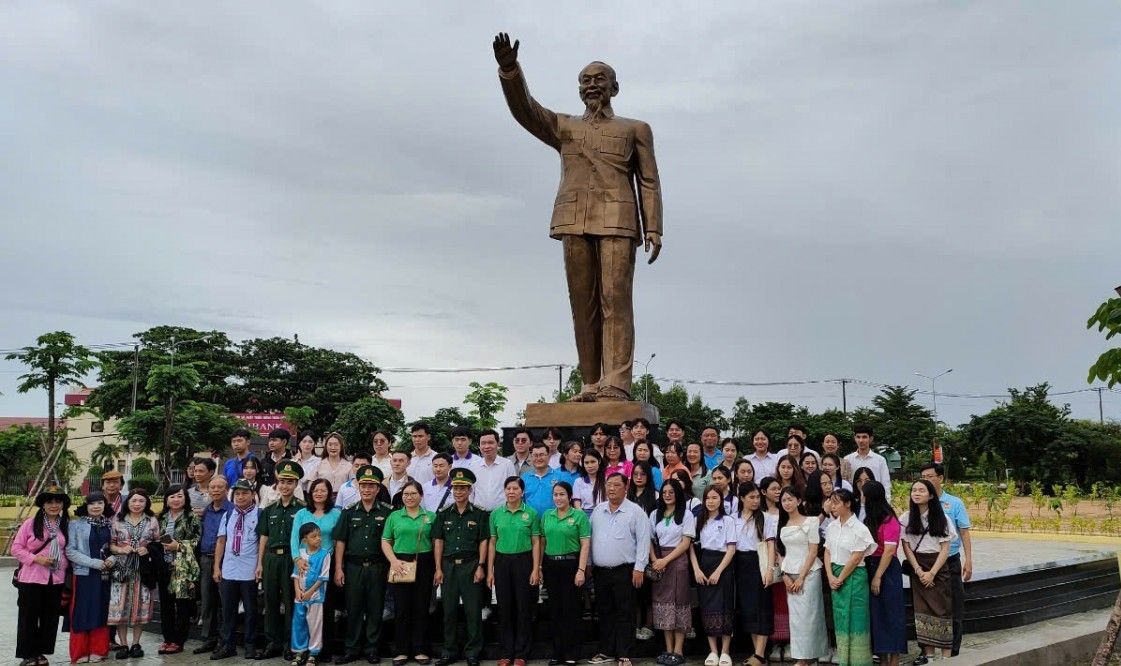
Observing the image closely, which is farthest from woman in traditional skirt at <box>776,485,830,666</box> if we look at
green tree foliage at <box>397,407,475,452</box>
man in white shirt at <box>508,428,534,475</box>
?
green tree foliage at <box>397,407,475,452</box>

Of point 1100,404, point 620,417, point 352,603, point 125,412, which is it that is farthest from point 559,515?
point 1100,404

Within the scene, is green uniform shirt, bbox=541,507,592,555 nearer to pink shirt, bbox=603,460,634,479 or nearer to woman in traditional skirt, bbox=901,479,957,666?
pink shirt, bbox=603,460,634,479

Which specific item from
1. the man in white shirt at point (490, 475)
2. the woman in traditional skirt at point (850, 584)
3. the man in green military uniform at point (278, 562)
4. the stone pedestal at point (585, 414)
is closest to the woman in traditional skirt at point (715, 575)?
the woman in traditional skirt at point (850, 584)

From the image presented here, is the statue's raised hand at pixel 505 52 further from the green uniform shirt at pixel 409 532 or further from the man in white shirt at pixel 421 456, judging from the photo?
the green uniform shirt at pixel 409 532

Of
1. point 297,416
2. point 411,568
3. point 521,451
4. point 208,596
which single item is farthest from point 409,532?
point 297,416

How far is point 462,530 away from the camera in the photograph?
6082 millimetres

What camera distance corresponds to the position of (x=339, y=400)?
140 feet

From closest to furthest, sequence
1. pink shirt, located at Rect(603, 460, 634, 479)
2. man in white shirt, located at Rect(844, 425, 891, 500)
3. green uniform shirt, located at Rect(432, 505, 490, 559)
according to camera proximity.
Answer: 1. green uniform shirt, located at Rect(432, 505, 490, 559)
2. pink shirt, located at Rect(603, 460, 634, 479)
3. man in white shirt, located at Rect(844, 425, 891, 500)

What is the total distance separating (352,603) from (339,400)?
1480 inches

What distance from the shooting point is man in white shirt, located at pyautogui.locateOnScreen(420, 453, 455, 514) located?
648 cm

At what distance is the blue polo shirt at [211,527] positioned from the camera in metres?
6.77

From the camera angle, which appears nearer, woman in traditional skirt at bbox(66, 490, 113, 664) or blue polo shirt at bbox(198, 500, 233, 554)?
woman in traditional skirt at bbox(66, 490, 113, 664)

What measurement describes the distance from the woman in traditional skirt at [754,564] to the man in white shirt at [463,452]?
217 cm

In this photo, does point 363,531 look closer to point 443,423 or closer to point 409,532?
point 409,532
